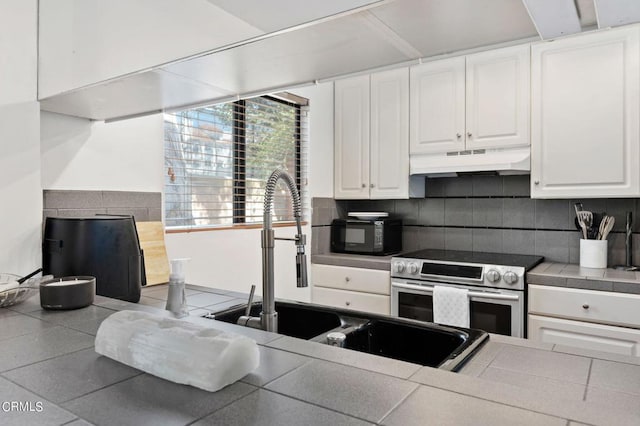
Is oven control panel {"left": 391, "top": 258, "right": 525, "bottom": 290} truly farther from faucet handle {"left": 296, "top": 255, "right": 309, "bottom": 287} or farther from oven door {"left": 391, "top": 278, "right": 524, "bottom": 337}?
faucet handle {"left": 296, "top": 255, "right": 309, "bottom": 287}

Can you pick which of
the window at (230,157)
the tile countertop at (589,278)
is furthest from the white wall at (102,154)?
the tile countertop at (589,278)

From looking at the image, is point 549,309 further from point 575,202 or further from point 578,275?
point 575,202

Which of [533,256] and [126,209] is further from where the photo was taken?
[533,256]

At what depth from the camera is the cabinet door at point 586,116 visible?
7.65 feet

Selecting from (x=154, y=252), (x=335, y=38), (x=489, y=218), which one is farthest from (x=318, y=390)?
(x=489, y=218)

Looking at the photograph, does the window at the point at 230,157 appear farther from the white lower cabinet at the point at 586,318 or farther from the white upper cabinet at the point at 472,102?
the white lower cabinet at the point at 586,318

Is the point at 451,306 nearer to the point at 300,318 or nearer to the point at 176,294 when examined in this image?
the point at 300,318

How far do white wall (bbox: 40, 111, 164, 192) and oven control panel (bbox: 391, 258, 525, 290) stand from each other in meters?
1.54

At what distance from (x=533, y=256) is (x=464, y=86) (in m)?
1.21

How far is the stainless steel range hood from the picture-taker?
262 centimetres

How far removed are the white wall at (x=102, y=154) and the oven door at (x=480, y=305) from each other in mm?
1594

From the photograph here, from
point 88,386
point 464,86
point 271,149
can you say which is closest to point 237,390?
point 88,386

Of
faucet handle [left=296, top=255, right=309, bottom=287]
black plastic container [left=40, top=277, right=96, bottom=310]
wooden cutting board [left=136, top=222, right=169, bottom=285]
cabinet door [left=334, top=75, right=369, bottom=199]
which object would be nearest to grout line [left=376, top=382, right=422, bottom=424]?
faucet handle [left=296, top=255, right=309, bottom=287]

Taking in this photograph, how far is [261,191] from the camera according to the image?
287 cm
